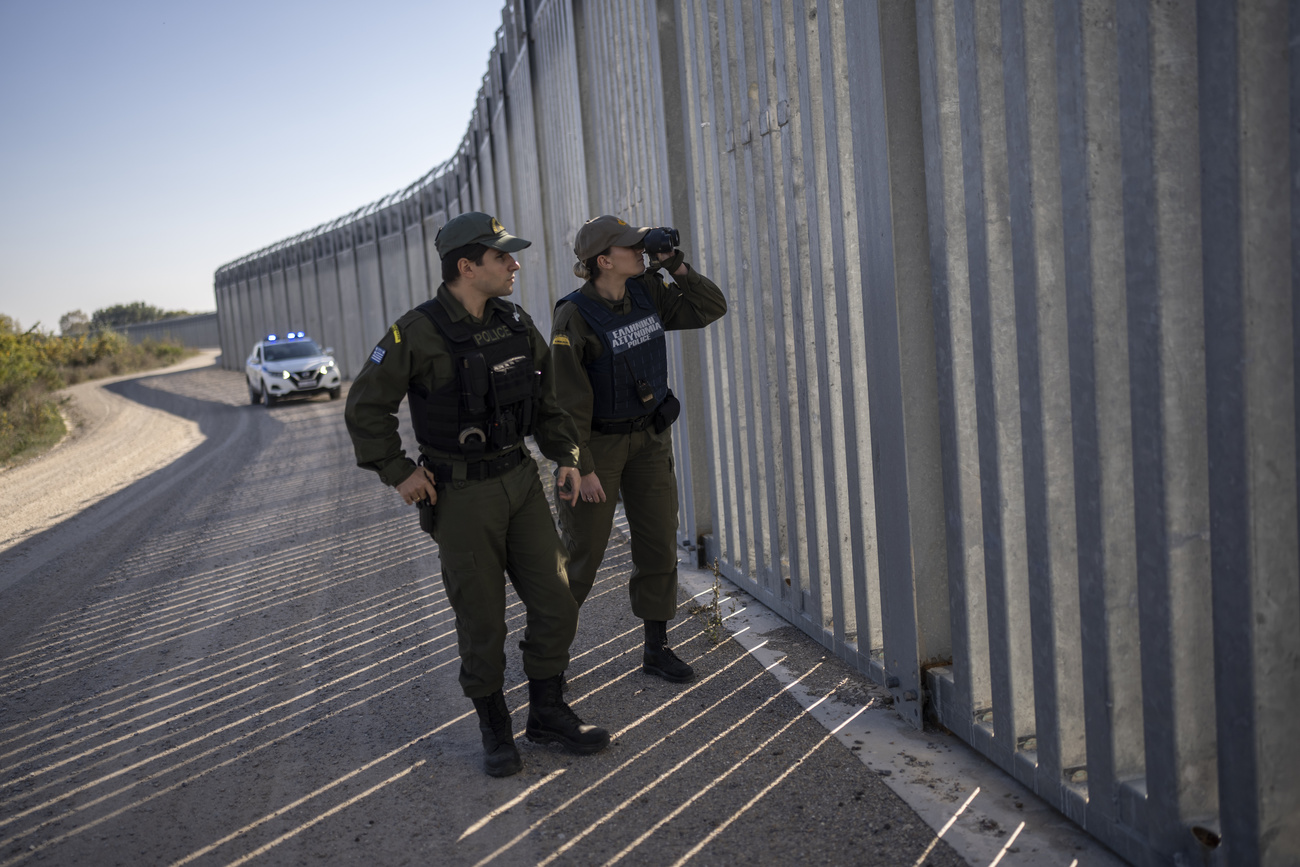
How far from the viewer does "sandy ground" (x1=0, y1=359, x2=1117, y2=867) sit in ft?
9.45

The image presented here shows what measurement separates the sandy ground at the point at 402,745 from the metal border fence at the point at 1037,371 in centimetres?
33

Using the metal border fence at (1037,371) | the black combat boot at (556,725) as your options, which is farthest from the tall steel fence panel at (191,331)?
the black combat boot at (556,725)

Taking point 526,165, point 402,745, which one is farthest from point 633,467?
point 526,165

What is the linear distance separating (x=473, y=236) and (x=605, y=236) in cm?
66

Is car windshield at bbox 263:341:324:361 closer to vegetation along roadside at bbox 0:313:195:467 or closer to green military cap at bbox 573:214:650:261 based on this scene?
vegetation along roadside at bbox 0:313:195:467

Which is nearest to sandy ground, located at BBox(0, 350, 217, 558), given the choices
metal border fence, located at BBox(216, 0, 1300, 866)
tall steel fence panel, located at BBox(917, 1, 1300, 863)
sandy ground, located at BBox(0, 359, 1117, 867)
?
sandy ground, located at BBox(0, 359, 1117, 867)

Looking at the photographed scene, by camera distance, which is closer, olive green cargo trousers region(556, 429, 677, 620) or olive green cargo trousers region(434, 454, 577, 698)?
olive green cargo trousers region(434, 454, 577, 698)

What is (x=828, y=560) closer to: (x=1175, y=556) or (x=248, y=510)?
(x=1175, y=556)

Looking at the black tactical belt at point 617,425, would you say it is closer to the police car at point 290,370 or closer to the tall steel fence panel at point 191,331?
the police car at point 290,370

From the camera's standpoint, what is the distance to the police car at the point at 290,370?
69.4ft

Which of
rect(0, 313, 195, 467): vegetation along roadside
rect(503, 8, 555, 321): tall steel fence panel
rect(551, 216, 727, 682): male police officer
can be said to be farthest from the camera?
rect(0, 313, 195, 467): vegetation along roadside

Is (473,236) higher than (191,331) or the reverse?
the reverse

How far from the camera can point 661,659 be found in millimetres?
4156

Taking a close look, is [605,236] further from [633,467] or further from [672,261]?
[633,467]
